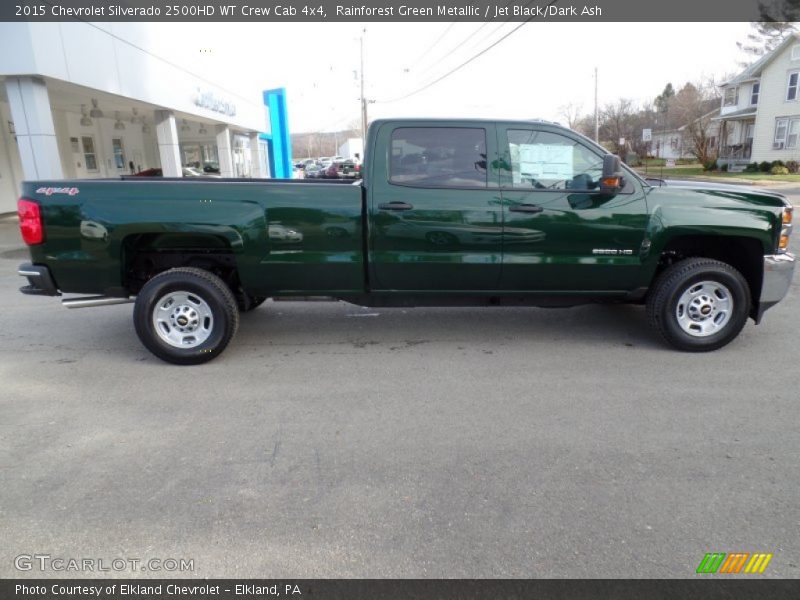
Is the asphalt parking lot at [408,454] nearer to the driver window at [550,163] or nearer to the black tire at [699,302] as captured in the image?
the black tire at [699,302]

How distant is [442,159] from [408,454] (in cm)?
265

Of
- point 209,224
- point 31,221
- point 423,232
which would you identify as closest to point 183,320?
point 209,224

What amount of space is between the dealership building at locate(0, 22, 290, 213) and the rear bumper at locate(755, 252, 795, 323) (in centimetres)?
1188

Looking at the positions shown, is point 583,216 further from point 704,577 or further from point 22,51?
point 22,51

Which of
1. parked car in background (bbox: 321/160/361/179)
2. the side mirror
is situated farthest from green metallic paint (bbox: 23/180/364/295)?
parked car in background (bbox: 321/160/361/179)

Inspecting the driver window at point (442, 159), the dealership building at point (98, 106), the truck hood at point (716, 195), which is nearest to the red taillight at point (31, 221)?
the driver window at point (442, 159)

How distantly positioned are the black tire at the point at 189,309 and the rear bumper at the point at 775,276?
4.75m

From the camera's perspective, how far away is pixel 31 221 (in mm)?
4746

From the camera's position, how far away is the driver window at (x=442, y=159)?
193 inches

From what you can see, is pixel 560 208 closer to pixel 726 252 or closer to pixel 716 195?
pixel 716 195

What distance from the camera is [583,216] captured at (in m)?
4.88

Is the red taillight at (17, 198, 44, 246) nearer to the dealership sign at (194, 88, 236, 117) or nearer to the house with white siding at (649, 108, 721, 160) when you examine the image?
the dealership sign at (194, 88, 236, 117)

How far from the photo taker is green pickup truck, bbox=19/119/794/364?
4.77 meters

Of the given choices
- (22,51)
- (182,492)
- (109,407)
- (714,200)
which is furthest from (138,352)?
(22,51)
